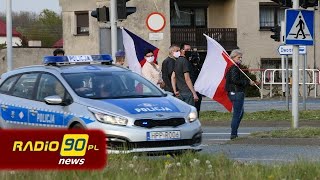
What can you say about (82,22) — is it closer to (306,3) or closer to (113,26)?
(113,26)

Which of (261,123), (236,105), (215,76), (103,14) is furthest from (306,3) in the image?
(103,14)

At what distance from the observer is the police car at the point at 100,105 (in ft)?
42.0

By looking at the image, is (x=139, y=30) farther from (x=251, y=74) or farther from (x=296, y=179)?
(x=296, y=179)

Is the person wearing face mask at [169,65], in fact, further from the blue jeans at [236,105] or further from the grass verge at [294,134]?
the grass verge at [294,134]

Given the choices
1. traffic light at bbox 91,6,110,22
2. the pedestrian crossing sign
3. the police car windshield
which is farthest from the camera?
traffic light at bbox 91,6,110,22

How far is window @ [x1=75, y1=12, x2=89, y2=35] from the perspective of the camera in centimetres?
5462

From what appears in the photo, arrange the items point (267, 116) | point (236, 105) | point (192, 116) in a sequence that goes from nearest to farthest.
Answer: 1. point (192, 116)
2. point (236, 105)
3. point (267, 116)

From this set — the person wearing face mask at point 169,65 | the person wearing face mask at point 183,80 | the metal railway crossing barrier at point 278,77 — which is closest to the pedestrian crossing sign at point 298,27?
the person wearing face mask at point 183,80

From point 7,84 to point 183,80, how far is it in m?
5.61

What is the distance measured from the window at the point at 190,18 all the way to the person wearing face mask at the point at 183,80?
32900 mm

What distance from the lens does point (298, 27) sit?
18328 mm

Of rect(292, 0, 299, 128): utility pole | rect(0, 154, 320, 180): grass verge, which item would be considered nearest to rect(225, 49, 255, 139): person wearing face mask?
rect(292, 0, 299, 128): utility pole

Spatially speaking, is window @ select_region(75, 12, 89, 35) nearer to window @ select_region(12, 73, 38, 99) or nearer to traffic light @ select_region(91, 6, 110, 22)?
traffic light @ select_region(91, 6, 110, 22)

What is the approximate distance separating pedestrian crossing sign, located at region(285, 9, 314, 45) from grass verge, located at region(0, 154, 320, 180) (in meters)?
7.31
